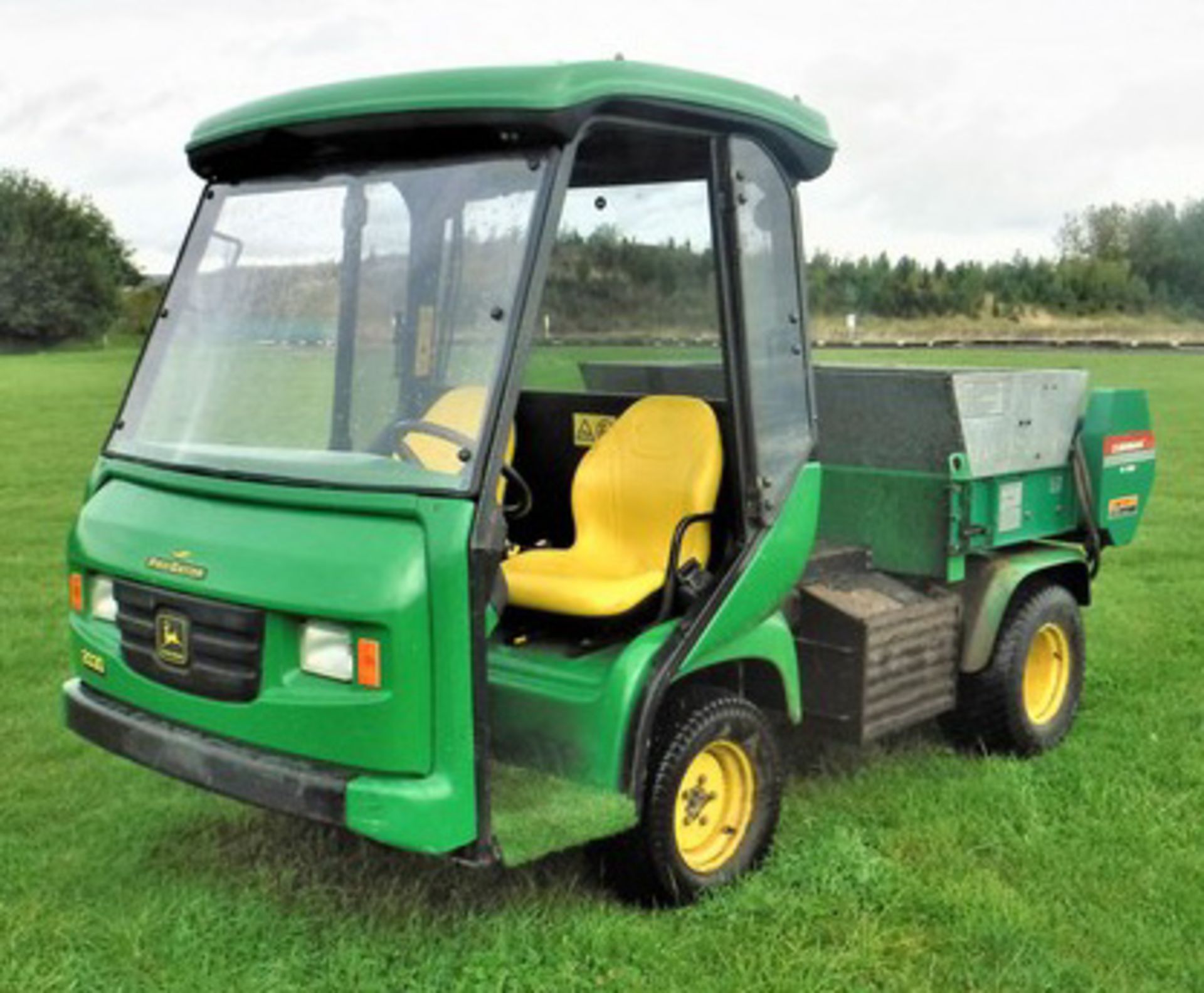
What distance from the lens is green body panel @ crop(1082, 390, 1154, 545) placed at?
220 inches

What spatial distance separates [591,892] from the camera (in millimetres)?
4145

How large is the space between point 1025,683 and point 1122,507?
856 mm

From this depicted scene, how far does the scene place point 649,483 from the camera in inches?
Answer: 173

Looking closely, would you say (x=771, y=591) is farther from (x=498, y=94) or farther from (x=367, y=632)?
(x=498, y=94)

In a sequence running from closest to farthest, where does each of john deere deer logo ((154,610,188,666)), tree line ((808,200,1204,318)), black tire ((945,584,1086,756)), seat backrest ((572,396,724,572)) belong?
john deere deer logo ((154,610,188,666)) < seat backrest ((572,396,724,572)) < black tire ((945,584,1086,756)) < tree line ((808,200,1204,318))

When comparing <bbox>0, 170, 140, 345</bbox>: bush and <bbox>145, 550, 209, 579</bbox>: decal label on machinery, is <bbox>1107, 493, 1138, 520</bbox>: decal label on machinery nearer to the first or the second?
<bbox>145, 550, 209, 579</bbox>: decal label on machinery

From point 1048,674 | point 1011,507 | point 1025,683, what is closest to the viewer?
point 1011,507

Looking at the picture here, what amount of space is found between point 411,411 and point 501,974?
4.64 feet

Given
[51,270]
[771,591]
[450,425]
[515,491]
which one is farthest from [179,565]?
[51,270]

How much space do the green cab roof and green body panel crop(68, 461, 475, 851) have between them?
930 millimetres

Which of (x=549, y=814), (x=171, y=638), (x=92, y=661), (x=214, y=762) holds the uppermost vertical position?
(x=171, y=638)

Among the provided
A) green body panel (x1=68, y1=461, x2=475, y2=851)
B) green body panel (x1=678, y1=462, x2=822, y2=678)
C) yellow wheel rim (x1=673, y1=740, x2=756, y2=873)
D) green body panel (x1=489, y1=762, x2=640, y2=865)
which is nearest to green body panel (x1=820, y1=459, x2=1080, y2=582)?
green body panel (x1=678, y1=462, x2=822, y2=678)

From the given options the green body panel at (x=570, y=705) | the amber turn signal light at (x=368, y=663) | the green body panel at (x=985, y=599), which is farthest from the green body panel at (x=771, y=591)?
the green body panel at (x=985, y=599)

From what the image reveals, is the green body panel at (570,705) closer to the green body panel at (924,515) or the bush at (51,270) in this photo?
the green body panel at (924,515)
